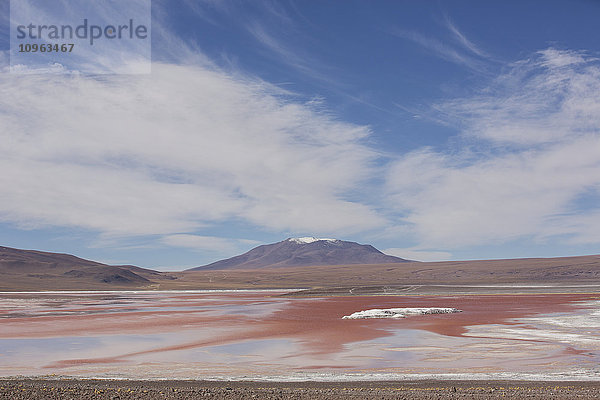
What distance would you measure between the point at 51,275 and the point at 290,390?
441 ft

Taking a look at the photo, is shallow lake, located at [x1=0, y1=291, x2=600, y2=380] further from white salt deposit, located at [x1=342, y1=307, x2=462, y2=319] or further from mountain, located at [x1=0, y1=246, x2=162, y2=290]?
mountain, located at [x1=0, y1=246, x2=162, y2=290]

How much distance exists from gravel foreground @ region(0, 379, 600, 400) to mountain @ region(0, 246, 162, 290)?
98008 millimetres

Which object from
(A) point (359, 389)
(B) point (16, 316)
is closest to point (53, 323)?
(B) point (16, 316)

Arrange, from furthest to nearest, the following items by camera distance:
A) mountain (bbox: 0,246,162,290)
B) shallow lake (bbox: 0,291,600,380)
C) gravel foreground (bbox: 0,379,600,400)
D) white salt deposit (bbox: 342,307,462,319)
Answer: mountain (bbox: 0,246,162,290), white salt deposit (bbox: 342,307,462,319), shallow lake (bbox: 0,291,600,380), gravel foreground (bbox: 0,379,600,400)

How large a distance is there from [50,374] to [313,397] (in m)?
9.84

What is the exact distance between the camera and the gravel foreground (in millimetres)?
12164

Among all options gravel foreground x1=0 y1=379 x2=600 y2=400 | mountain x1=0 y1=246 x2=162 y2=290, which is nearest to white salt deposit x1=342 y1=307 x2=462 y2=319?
gravel foreground x1=0 y1=379 x2=600 y2=400

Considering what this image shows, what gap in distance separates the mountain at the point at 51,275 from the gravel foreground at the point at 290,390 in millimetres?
98008

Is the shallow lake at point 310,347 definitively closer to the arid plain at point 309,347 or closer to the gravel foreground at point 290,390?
the arid plain at point 309,347

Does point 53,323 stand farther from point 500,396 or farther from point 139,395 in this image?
point 500,396

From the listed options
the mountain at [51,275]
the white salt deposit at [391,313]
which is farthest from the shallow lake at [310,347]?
the mountain at [51,275]

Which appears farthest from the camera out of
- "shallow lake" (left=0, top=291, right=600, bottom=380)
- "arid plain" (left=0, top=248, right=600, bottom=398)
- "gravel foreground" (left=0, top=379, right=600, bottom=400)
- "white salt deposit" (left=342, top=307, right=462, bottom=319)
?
"white salt deposit" (left=342, top=307, right=462, bottom=319)

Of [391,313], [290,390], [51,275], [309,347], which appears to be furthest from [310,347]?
[51,275]

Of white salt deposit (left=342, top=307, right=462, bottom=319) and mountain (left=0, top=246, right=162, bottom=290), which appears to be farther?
mountain (left=0, top=246, right=162, bottom=290)
